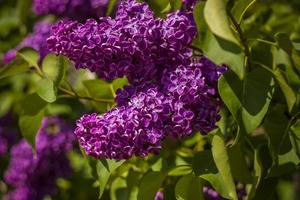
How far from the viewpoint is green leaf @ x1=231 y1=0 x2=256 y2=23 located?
108 cm

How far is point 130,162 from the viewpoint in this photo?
1.48 meters

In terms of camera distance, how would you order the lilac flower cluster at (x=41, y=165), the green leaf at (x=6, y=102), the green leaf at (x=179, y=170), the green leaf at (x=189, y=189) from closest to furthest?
the green leaf at (x=189, y=189) → the green leaf at (x=179, y=170) → the lilac flower cluster at (x=41, y=165) → the green leaf at (x=6, y=102)

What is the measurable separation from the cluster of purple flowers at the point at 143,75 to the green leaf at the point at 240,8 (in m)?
0.07

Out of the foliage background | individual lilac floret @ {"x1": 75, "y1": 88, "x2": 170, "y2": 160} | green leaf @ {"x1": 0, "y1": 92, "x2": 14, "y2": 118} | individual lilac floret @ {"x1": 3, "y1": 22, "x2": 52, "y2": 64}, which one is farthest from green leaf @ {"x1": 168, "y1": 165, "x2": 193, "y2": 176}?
green leaf @ {"x1": 0, "y1": 92, "x2": 14, "y2": 118}

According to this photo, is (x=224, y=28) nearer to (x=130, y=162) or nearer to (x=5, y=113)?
(x=130, y=162)

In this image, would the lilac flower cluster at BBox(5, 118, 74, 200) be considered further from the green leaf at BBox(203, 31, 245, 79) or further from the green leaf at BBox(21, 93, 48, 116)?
the green leaf at BBox(203, 31, 245, 79)

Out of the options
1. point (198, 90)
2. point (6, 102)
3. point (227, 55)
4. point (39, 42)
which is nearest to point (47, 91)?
point (198, 90)

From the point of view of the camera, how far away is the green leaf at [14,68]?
1366 mm

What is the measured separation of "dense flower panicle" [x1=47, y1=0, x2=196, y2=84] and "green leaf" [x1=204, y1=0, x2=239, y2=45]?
16 cm

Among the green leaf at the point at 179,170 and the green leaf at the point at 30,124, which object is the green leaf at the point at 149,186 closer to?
the green leaf at the point at 179,170

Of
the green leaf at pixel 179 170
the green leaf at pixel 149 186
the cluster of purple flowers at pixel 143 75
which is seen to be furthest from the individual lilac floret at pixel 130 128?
the green leaf at pixel 179 170

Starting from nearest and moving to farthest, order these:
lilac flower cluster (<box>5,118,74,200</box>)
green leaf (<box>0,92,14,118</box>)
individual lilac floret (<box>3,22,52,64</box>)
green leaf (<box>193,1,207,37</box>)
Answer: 1. green leaf (<box>193,1,207,37</box>)
2. individual lilac floret (<box>3,22,52,64</box>)
3. lilac flower cluster (<box>5,118,74,200</box>)
4. green leaf (<box>0,92,14,118</box>)

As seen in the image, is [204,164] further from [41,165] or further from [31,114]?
[41,165]

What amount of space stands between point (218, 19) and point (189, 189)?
0.32m
